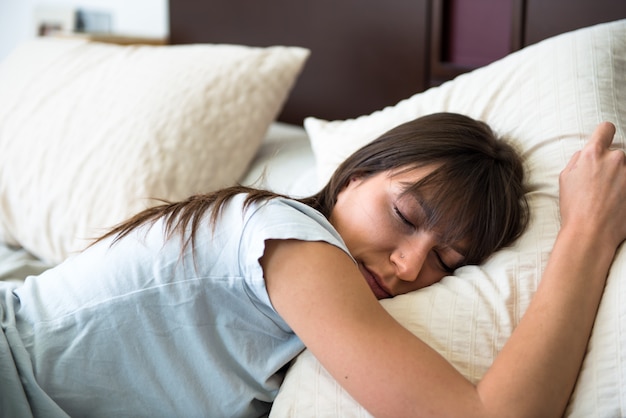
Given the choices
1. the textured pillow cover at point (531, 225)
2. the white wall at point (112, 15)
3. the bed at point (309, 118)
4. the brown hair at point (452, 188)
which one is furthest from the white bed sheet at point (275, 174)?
the white wall at point (112, 15)

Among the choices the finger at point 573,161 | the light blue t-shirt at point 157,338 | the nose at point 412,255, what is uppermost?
the finger at point 573,161

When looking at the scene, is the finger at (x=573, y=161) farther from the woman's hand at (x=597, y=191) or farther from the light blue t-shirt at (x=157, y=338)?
the light blue t-shirt at (x=157, y=338)

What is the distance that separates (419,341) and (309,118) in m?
0.88

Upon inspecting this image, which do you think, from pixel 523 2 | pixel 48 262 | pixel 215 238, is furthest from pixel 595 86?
pixel 48 262

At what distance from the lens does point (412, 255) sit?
92 centimetres

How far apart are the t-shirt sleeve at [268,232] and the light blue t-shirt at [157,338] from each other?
0.04 feet

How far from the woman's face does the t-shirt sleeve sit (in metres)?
0.09

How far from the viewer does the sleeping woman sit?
2.51ft

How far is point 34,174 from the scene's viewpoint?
62.2 inches

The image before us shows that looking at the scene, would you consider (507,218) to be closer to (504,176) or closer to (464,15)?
(504,176)

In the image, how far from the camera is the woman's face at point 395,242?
0.92 m

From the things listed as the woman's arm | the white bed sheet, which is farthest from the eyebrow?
the white bed sheet

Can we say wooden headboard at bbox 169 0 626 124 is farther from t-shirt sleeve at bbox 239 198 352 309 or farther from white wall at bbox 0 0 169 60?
t-shirt sleeve at bbox 239 198 352 309

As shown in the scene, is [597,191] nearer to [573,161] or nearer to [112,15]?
[573,161]
